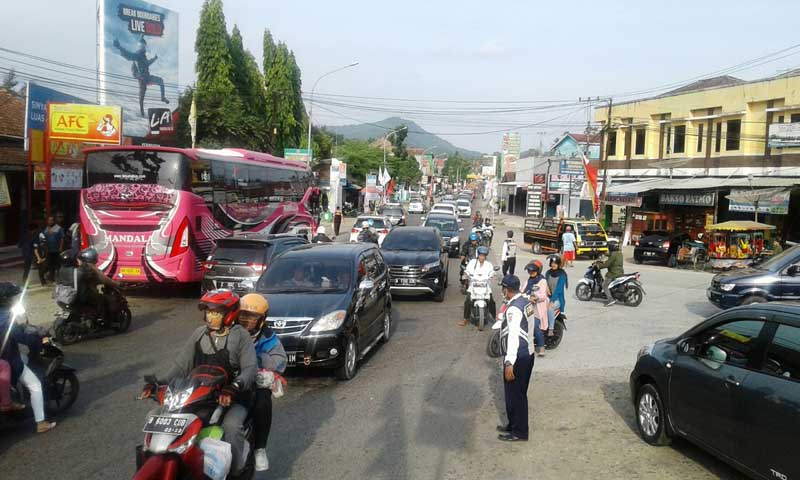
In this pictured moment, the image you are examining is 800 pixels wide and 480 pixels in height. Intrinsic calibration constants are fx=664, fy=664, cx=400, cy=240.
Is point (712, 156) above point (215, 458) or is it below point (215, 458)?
above

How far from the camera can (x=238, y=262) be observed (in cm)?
1348

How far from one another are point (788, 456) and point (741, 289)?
10355mm

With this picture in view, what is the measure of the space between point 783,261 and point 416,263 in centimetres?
793

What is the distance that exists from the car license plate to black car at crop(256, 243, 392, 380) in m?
4.29

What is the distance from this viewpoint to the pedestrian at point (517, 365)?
6.45 metres

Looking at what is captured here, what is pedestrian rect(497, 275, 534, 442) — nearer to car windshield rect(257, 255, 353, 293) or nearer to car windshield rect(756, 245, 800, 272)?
car windshield rect(257, 255, 353, 293)

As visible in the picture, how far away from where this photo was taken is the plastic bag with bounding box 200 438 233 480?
13.6 ft

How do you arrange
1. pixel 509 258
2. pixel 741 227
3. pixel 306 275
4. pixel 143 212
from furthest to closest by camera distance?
pixel 741 227 < pixel 509 258 < pixel 143 212 < pixel 306 275

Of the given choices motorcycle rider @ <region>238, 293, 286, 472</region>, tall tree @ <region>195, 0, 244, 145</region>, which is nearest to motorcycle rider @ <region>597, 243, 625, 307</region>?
motorcycle rider @ <region>238, 293, 286, 472</region>

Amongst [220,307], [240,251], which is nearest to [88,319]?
[240,251]

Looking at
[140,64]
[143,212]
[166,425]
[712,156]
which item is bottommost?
[166,425]

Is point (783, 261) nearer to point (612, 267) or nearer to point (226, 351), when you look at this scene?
point (612, 267)

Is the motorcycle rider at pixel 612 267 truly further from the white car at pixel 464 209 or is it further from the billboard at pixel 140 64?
the white car at pixel 464 209

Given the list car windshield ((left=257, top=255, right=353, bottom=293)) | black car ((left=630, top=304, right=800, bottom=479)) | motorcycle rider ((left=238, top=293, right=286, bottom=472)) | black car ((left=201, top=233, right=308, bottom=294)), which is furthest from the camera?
black car ((left=201, top=233, right=308, bottom=294))
